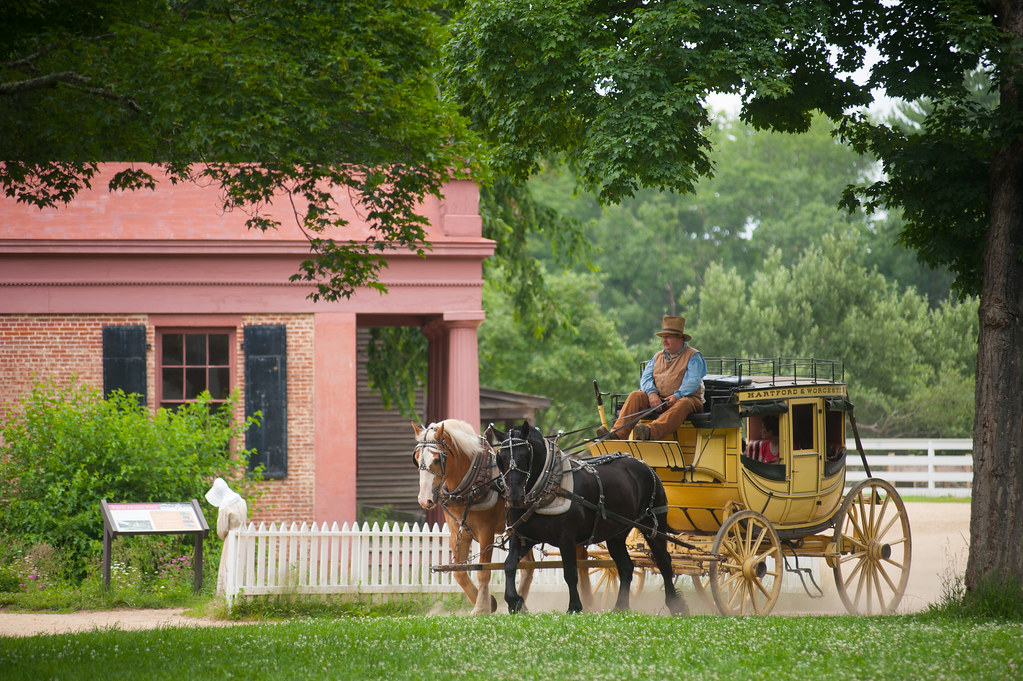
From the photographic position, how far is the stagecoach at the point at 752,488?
33.3ft

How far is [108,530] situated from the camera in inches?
478

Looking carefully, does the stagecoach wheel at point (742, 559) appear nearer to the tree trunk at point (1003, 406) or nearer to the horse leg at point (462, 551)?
the tree trunk at point (1003, 406)

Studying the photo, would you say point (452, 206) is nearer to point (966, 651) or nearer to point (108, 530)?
point (108, 530)

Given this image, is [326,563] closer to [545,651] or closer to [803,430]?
[545,651]

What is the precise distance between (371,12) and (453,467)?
4351mm

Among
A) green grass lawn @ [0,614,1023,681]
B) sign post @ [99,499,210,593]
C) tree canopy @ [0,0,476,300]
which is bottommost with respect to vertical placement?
green grass lawn @ [0,614,1023,681]

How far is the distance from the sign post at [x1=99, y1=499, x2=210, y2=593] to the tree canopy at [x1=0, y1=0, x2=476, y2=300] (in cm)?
334

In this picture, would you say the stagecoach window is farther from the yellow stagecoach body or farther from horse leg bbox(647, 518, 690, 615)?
horse leg bbox(647, 518, 690, 615)

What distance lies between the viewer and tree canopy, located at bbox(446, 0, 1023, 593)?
32.5 feet

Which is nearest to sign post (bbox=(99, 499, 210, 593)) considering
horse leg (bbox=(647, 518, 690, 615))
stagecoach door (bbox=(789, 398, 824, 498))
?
horse leg (bbox=(647, 518, 690, 615))

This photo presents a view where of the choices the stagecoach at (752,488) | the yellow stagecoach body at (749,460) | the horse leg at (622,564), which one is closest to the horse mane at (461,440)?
the stagecoach at (752,488)

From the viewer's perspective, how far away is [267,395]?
626 inches

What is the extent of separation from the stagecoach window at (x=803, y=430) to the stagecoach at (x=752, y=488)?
11 millimetres

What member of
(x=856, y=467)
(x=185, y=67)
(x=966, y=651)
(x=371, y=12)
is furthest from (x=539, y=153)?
(x=856, y=467)
